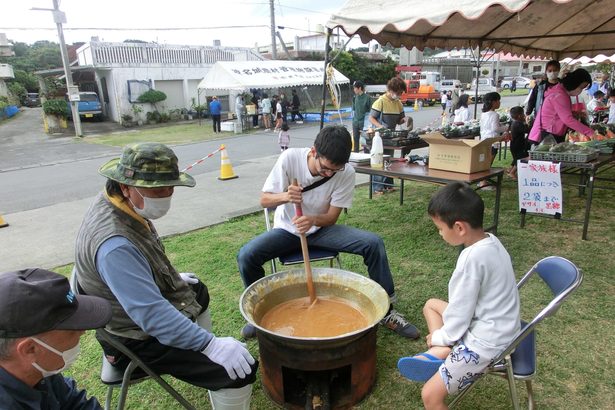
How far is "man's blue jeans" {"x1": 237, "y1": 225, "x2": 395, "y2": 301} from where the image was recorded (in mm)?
2842

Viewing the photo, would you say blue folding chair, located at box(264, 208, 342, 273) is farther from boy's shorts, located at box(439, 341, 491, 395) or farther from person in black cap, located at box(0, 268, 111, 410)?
A: person in black cap, located at box(0, 268, 111, 410)

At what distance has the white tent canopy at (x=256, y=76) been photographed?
15.6m

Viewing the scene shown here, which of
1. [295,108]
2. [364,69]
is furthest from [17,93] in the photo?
[364,69]

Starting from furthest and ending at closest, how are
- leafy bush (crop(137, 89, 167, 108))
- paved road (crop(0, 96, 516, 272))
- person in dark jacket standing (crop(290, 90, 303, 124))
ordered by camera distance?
1. leafy bush (crop(137, 89, 167, 108))
2. person in dark jacket standing (crop(290, 90, 303, 124))
3. paved road (crop(0, 96, 516, 272))

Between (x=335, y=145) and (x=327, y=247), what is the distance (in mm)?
802

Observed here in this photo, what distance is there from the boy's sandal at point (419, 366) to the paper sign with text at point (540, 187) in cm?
316

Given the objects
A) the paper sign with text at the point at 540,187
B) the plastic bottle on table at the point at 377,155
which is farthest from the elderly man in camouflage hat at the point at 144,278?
A: the paper sign with text at the point at 540,187

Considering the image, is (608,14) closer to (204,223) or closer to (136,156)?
(204,223)

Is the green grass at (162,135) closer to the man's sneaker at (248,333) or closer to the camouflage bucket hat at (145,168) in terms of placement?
the man's sneaker at (248,333)

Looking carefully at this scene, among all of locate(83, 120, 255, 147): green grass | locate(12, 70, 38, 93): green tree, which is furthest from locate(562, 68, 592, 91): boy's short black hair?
locate(12, 70, 38, 93): green tree

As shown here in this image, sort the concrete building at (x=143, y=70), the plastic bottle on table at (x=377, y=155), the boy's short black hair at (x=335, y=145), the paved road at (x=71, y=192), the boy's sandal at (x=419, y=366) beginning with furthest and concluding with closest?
1. the concrete building at (x=143, y=70)
2. the paved road at (x=71, y=192)
3. the plastic bottle on table at (x=377, y=155)
4. the boy's short black hair at (x=335, y=145)
5. the boy's sandal at (x=419, y=366)

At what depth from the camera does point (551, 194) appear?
429cm

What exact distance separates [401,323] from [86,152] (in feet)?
43.8

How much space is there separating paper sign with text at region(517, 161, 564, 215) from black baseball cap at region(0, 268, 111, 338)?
4321 millimetres
